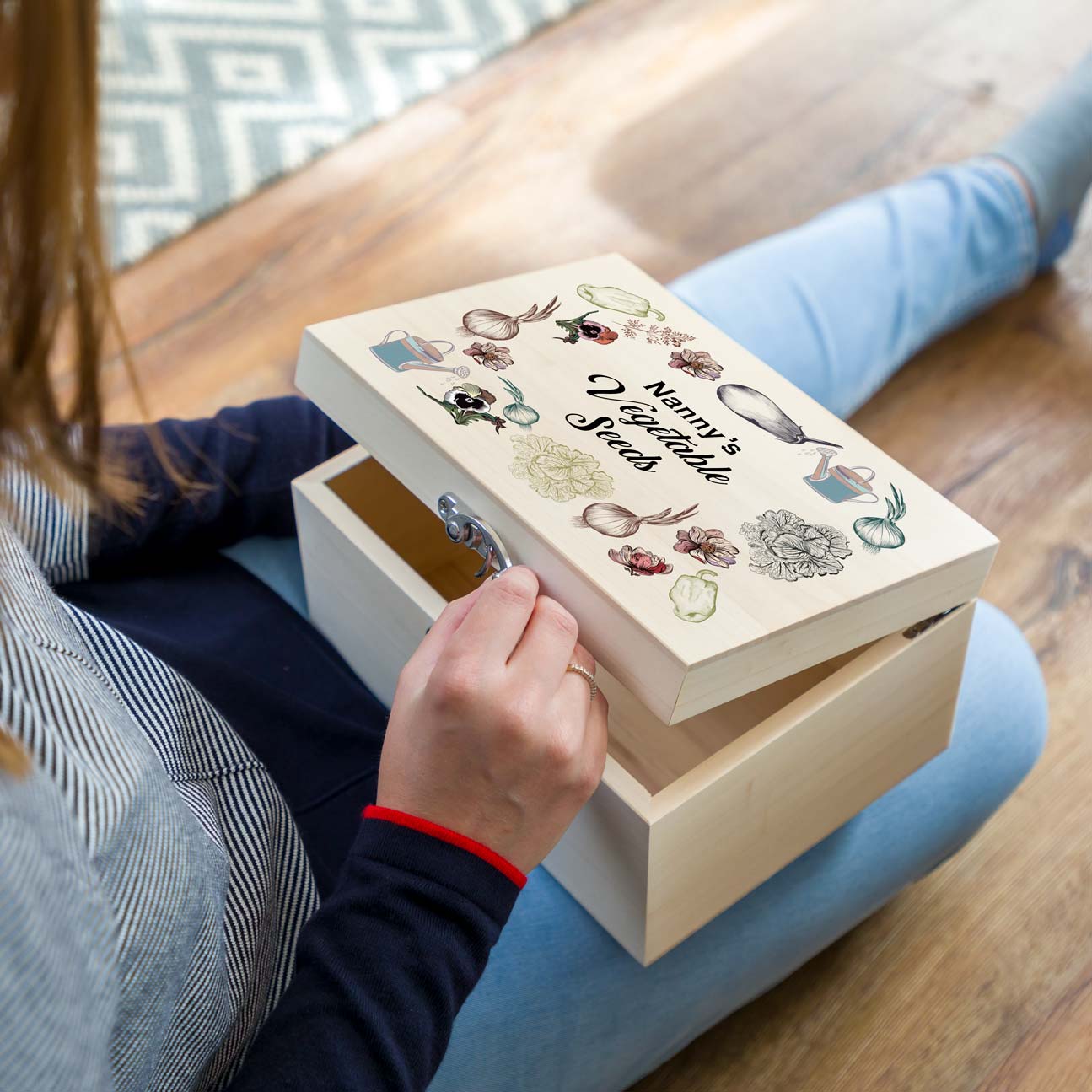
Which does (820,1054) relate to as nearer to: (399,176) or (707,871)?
(707,871)

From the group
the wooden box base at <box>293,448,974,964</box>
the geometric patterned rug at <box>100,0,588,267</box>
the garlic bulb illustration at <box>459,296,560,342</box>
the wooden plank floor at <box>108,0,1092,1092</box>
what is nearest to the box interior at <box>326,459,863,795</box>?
the wooden box base at <box>293,448,974,964</box>

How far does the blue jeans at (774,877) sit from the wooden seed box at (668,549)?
0.03 meters

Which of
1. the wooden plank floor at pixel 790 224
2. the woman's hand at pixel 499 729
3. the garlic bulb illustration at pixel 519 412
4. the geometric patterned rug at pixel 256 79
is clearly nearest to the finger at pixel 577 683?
the woman's hand at pixel 499 729

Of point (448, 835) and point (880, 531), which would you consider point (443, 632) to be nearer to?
point (448, 835)

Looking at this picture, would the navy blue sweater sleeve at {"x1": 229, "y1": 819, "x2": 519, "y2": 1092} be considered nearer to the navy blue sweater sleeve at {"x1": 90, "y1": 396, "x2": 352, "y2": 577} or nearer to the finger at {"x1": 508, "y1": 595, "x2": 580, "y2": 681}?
the finger at {"x1": 508, "y1": 595, "x2": 580, "y2": 681}

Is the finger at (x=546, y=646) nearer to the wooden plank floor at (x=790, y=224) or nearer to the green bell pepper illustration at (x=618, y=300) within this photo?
the green bell pepper illustration at (x=618, y=300)

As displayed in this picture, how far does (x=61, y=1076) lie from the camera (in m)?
0.32

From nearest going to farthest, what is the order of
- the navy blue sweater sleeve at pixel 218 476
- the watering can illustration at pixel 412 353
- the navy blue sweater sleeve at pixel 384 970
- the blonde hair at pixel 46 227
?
the blonde hair at pixel 46 227
the navy blue sweater sleeve at pixel 384 970
the watering can illustration at pixel 412 353
the navy blue sweater sleeve at pixel 218 476

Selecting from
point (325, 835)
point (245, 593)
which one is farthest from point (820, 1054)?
point (245, 593)

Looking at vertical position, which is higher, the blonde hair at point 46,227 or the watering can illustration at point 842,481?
the blonde hair at point 46,227

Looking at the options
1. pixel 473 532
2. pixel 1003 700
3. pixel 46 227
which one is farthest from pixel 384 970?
pixel 1003 700

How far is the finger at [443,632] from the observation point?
1.45 feet

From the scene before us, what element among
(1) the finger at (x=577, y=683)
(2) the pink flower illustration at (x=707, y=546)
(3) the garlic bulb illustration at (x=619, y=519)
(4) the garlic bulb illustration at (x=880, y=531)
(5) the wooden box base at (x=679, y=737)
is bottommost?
(5) the wooden box base at (x=679, y=737)

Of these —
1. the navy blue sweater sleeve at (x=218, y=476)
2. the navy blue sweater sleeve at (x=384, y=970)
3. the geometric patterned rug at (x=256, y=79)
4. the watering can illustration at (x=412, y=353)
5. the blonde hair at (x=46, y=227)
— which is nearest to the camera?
the blonde hair at (x=46, y=227)
